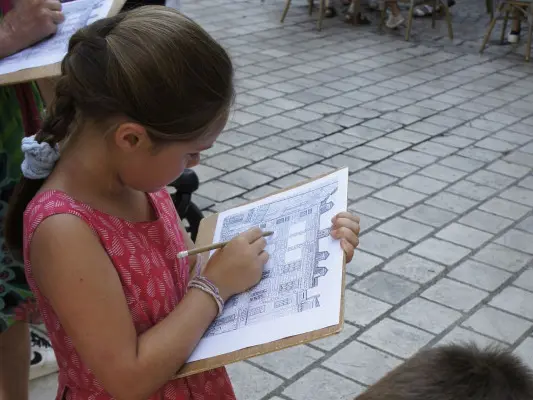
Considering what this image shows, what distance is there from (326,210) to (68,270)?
524 mm

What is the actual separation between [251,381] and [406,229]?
1.44m

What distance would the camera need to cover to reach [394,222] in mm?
4164

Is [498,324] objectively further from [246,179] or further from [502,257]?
[246,179]

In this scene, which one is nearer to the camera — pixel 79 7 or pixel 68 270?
pixel 68 270

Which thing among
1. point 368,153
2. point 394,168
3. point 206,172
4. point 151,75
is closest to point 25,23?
point 151,75

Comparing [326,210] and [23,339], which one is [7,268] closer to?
[23,339]

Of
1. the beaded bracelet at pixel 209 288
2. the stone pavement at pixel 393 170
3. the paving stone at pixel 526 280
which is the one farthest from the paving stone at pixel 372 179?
the beaded bracelet at pixel 209 288

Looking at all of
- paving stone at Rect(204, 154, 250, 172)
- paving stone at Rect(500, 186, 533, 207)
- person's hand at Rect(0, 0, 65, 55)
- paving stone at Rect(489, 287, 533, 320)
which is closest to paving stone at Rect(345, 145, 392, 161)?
paving stone at Rect(204, 154, 250, 172)

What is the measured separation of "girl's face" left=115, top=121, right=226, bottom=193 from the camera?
1386mm

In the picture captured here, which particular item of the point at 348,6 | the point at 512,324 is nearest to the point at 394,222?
the point at 512,324

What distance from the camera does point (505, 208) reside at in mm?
4383

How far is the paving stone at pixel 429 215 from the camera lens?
419 cm

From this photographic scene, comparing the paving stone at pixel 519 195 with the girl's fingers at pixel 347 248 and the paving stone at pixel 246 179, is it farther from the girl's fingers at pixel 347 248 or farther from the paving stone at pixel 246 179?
the girl's fingers at pixel 347 248

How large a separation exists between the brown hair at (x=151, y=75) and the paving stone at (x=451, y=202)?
3.10 metres
